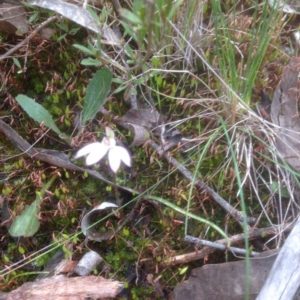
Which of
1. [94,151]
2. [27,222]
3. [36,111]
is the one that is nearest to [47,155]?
[36,111]

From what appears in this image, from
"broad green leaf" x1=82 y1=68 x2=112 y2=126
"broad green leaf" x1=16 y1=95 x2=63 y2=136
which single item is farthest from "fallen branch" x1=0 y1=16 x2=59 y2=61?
"broad green leaf" x1=82 y1=68 x2=112 y2=126

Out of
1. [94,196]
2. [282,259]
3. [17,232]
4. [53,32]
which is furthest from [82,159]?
[282,259]

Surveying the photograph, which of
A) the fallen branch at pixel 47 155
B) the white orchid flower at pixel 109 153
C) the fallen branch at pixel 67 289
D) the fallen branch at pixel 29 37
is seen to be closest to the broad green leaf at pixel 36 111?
the fallen branch at pixel 47 155

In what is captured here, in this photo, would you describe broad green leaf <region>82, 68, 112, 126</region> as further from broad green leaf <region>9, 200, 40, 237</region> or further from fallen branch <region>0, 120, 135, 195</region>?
broad green leaf <region>9, 200, 40, 237</region>

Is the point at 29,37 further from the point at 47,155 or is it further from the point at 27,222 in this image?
the point at 27,222

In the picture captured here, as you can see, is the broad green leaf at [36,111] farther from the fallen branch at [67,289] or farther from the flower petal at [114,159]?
the fallen branch at [67,289]
